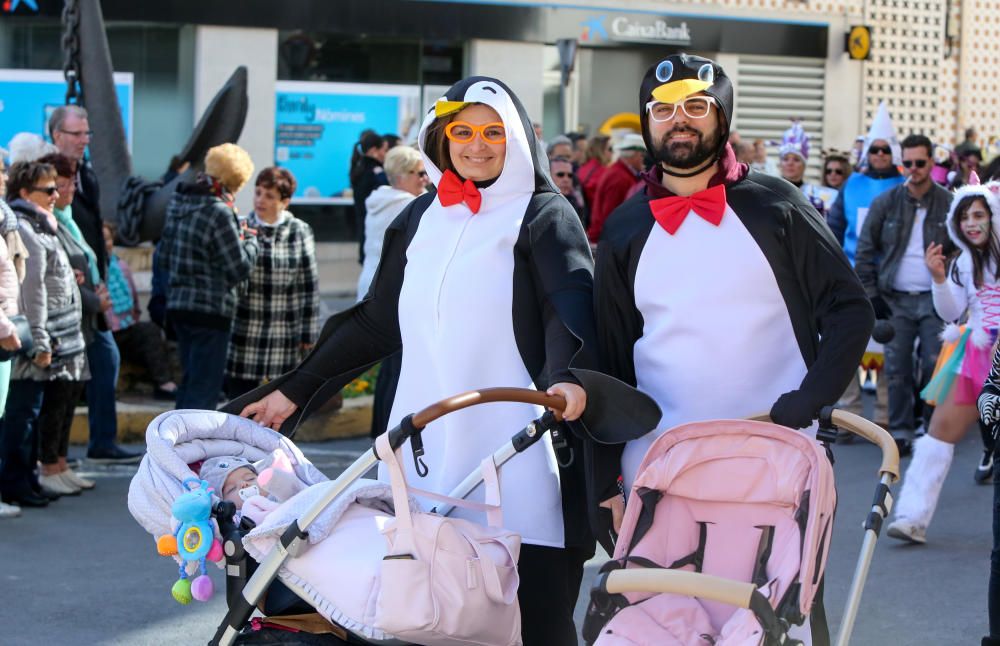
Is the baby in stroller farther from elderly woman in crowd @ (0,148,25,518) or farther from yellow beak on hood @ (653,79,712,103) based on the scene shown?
elderly woman in crowd @ (0,148,25,518)

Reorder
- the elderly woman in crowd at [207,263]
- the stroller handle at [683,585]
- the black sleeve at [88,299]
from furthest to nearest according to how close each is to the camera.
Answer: the elderly woman in crowd at [207,263]
the black sleeve at [88,299]
the stroller handle at [683,585]

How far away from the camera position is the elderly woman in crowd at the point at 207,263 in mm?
8711

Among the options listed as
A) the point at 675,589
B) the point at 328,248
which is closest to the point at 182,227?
the point at 675,589

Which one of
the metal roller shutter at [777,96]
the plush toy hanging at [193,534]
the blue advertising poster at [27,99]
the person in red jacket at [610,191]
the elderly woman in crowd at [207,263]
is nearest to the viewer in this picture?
the plush toy hanging at [193,534]

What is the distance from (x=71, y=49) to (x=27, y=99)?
7588mm

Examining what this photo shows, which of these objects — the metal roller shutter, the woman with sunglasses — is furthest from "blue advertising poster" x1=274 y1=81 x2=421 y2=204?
the woman with sunglasses

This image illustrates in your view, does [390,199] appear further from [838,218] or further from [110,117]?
[110,117]

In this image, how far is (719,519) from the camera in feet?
13.2

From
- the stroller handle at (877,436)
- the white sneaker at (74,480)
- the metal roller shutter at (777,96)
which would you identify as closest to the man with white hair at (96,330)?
the white sneaker at (74,480)

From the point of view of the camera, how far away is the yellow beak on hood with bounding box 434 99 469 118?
4.49m

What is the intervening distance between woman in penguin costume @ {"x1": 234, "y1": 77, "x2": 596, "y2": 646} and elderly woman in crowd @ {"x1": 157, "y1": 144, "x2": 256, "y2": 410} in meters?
4.29

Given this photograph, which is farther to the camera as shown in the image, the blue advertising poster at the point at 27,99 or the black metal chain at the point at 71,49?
the blue advertising poster at the point at 27,99

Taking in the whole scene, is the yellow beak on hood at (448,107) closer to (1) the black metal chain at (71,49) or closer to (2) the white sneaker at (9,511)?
(2) the white sneaker at (9,511)

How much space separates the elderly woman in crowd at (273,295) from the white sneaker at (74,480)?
1057mm
